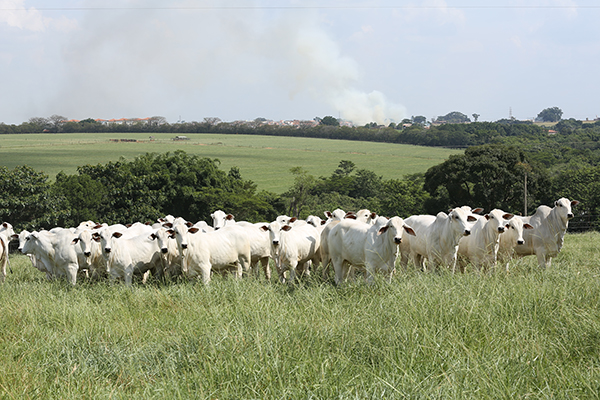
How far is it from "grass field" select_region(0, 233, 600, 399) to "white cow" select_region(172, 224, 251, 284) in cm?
242

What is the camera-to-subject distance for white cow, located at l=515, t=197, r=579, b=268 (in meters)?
12.1

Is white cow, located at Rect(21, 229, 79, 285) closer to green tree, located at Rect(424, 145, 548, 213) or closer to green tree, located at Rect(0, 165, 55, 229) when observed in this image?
green tree, located at Rect(0, 165, 55, 229)

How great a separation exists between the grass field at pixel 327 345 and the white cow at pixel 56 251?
3.57 m

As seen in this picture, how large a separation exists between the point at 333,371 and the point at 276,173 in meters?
80.7

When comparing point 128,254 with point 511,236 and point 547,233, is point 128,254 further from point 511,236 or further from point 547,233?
point 547,233

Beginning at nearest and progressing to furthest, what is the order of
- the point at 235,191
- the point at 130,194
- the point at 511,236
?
the point at 511,236
the point at 130,194
the point at 235,191

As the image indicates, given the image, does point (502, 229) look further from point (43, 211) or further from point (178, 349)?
point (43, 211)

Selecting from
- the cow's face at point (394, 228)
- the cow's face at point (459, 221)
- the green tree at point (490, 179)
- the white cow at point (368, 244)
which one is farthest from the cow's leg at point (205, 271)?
the green tree at point (490, 179)

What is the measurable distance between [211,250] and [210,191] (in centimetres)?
2839

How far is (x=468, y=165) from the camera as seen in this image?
37469mm

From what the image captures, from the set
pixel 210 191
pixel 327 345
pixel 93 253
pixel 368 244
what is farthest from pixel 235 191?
pixel 327 345

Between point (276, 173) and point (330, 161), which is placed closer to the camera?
point (276, 173)

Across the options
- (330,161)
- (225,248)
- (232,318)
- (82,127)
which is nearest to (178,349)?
(232,318)

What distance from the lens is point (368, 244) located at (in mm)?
9953
